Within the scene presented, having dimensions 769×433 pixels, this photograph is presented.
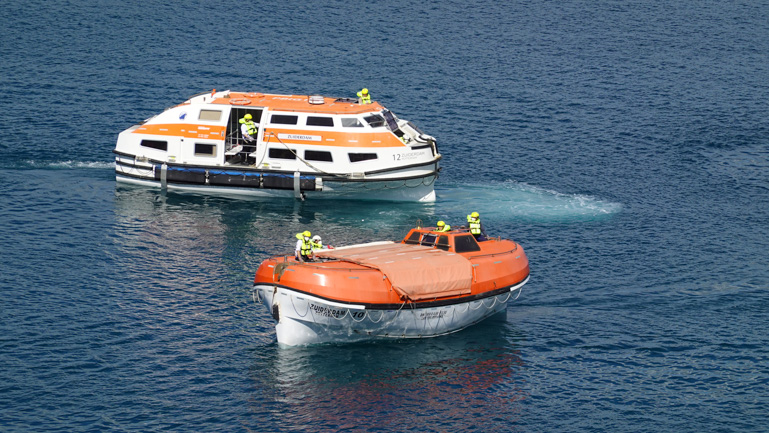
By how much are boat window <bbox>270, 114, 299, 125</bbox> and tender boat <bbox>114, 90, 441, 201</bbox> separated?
2.5 inches

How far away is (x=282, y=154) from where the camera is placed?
6481 cm

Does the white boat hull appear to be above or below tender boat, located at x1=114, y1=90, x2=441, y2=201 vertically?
below

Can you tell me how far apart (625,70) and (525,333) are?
58.1 metres

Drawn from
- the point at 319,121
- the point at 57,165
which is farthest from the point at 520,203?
the point at 57,165

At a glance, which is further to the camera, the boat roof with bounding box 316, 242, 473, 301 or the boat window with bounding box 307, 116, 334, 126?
the boat window with bounding box 307, 116, 334, 126

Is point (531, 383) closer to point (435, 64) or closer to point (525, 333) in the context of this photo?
point (525, 333)

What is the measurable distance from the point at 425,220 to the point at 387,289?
64.8ft

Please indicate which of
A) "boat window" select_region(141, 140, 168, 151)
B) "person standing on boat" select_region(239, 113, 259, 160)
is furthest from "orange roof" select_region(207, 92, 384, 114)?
"boat window" select_region(141, 140, 168, 151)

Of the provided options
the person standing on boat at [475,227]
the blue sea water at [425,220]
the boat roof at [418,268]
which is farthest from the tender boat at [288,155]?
the boat roof at [418,268]

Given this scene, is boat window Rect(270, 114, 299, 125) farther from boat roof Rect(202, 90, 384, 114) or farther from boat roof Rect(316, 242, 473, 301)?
boat roof Rect(316, 242, 473, 301)

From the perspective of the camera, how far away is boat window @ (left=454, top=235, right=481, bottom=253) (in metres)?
46.3

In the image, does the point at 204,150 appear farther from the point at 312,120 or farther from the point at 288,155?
the point at 312,120

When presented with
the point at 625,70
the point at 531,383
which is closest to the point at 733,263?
the point at 531,383

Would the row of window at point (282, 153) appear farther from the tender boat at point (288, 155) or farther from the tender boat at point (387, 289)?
the tender boat at point (387, 289)
